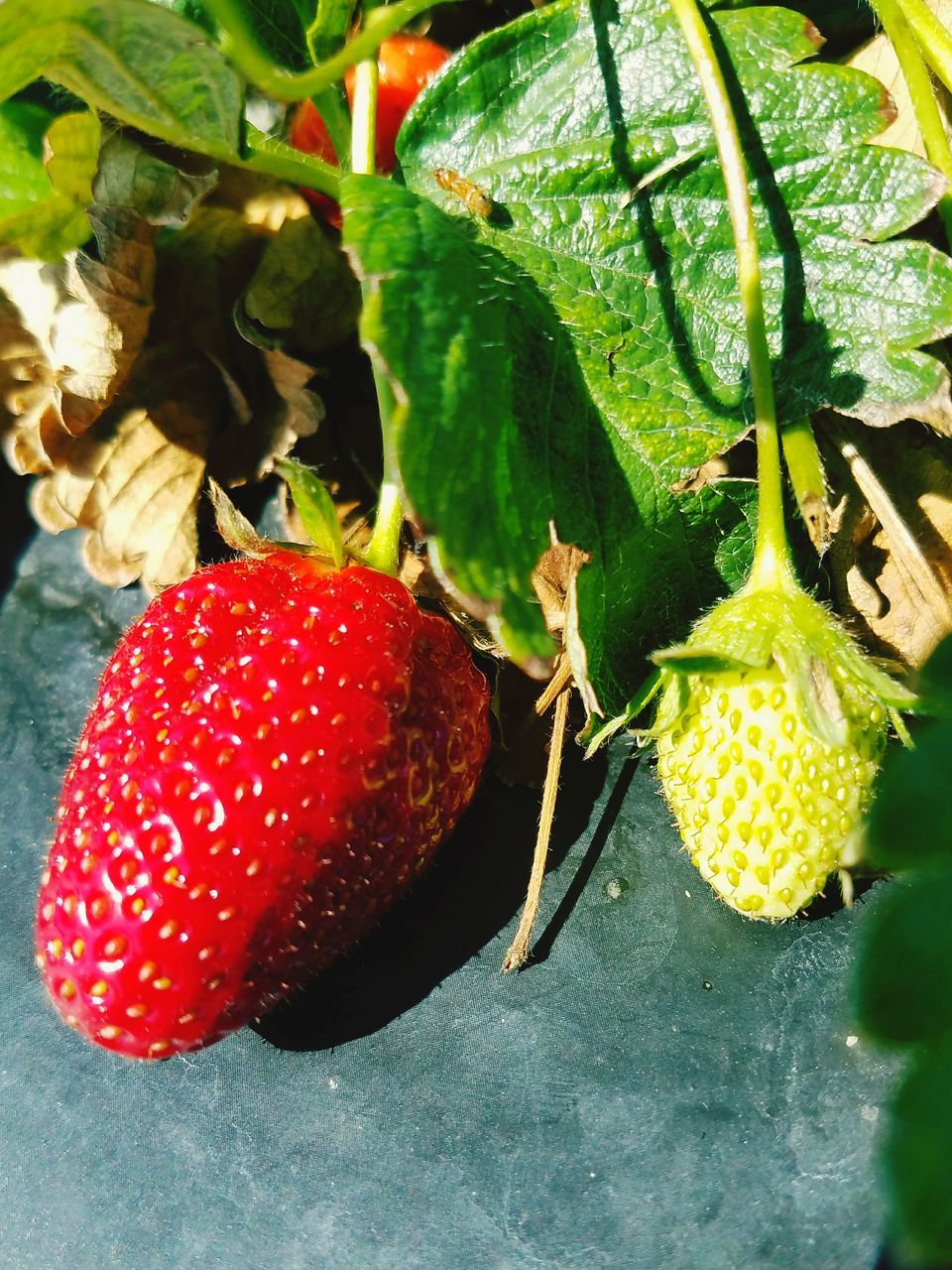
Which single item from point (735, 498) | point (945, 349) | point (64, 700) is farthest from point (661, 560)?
point (64, 700)

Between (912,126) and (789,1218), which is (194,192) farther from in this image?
(789,1218)

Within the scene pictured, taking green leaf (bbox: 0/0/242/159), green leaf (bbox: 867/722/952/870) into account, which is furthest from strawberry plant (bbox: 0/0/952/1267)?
green leaf (bbox: 867/722/952/870)

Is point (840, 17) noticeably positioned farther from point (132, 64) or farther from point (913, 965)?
point (913, 965)

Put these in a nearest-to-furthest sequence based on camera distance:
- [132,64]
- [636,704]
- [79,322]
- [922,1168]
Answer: [922,1168]
[132,64]
[636,704]
[79,322]

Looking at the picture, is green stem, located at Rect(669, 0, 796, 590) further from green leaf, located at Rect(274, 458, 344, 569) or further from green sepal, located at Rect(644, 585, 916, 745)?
green leaf, located at Rect(274, 458, 344, 569)

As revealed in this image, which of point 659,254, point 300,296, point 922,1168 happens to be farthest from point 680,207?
point 922,1168

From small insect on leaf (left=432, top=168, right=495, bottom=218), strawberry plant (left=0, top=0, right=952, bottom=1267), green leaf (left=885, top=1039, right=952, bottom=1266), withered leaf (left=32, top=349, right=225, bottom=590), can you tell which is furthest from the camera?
withered leaf (left=32, top=349, right=225, bottom=590)

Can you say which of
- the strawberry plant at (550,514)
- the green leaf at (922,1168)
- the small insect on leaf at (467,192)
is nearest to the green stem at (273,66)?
the strawberry plant at (550,514)
